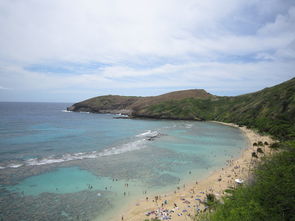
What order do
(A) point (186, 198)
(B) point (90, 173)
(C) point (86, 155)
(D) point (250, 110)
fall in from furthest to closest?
(D) point (250, 110)
(C) point (86, 155)
(B) point (90, 173)
(A) point (186, 198)

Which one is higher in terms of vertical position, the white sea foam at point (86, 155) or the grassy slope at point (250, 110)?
the grassy slope at point (250, 110)

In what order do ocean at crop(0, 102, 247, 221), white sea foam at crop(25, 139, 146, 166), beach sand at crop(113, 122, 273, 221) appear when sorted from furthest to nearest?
white sea foam at crop(25, 139, 146, 166) < ocean at crop(0, 102, 247, 221) < beach sand at crop(113, 122, 273, 221)

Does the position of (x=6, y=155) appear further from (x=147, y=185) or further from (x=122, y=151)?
(x=147, y=185)

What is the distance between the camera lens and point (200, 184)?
→ 1030 inches

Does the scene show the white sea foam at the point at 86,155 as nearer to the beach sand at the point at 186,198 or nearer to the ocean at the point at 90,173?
the ocean at the point at 90,173

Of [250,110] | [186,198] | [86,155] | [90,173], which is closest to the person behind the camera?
[186,198]

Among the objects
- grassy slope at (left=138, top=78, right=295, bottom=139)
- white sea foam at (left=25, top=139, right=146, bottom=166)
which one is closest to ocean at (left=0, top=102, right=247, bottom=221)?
white sea foam at (left=25, top=139, right=146, bottom=166)

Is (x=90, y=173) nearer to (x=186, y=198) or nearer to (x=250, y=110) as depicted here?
(x=186, y=198)

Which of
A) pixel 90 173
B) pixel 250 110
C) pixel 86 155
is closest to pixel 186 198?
pixel 90 173

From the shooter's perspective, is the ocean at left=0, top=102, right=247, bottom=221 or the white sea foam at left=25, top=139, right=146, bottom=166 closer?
the ocean at left=0, top=102, right=247, bottom=221

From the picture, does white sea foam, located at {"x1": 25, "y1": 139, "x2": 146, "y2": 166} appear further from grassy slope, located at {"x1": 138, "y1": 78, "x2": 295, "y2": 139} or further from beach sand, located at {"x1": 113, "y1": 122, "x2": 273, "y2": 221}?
grassy slope, located at {"x1": 138, "y1": 78, "x2": 295, "y2": 139}

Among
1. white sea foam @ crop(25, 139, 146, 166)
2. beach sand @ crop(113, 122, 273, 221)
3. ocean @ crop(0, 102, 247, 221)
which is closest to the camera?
beach sand @ crop(113, 122, 273, 221)

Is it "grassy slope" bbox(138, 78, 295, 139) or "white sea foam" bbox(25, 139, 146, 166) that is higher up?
"grassy slope" bbox(138, 78, 295, 139)

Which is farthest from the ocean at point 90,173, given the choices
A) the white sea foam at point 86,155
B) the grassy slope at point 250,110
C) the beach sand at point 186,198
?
the grassy slope at point 250,110
